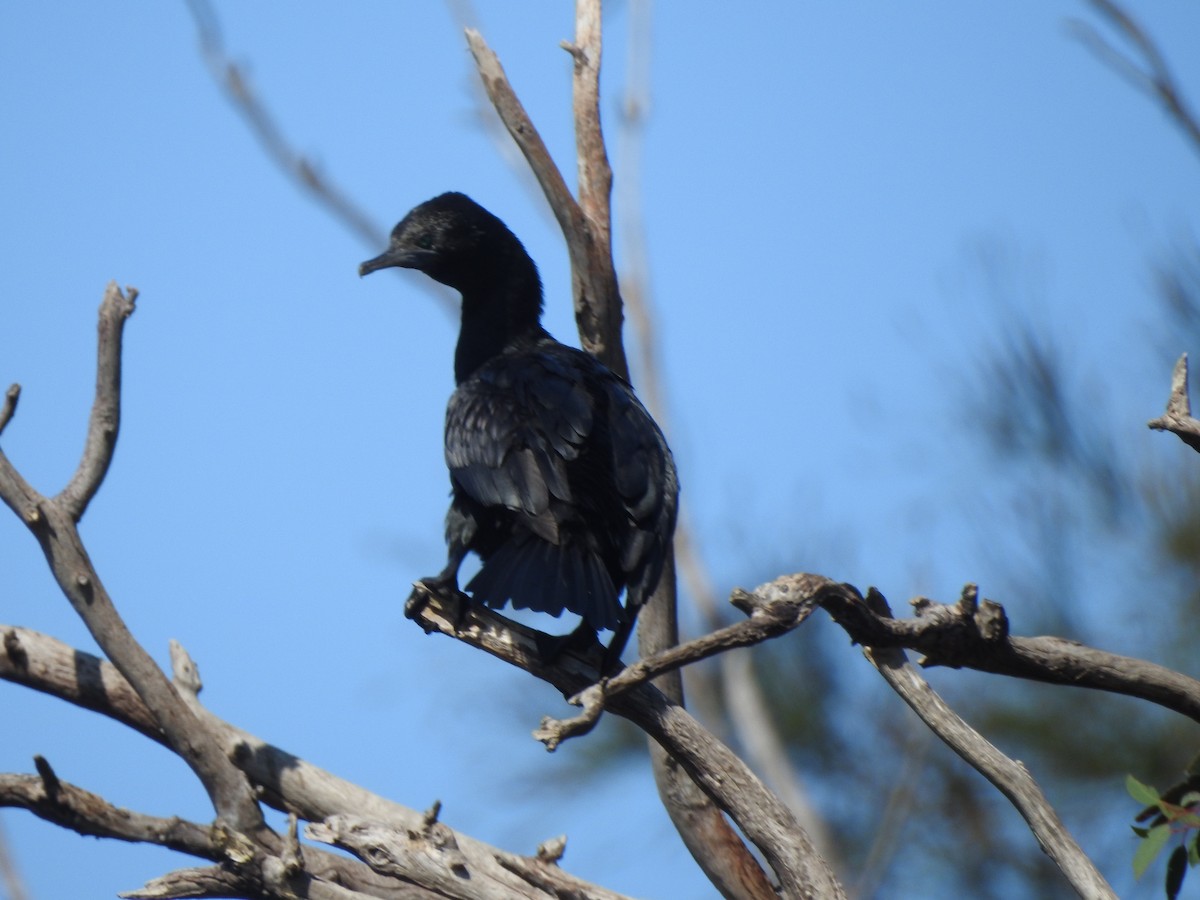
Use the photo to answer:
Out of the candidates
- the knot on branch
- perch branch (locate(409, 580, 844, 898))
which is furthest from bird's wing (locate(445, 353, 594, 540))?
the knot on branch

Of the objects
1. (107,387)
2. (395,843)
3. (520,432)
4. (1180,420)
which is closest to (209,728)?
(395,843)

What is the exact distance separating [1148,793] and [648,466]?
1414mm

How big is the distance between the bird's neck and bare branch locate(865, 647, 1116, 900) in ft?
6.48

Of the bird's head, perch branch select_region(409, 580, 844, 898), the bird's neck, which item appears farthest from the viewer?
the bird's head

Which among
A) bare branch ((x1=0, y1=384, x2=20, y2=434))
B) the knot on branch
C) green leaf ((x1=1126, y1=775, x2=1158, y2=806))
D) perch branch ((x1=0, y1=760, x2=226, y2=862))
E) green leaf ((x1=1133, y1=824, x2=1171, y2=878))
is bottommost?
perch branch ((x1=0, y1=760, x2=226, y2=862))

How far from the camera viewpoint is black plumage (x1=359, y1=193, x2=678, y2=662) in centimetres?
323

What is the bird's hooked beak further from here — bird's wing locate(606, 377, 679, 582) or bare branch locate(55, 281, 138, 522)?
bird's wing locate(606, 377, 679, 582)

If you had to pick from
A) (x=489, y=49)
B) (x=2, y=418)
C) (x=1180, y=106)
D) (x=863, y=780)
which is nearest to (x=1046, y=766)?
(x=863, y=780)

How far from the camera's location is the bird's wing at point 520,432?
11.3ft

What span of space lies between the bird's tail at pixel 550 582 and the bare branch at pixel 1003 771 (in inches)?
24.7

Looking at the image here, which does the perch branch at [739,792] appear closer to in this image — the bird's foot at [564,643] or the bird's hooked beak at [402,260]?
the bird's foot at [564,643]

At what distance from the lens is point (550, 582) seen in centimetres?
320

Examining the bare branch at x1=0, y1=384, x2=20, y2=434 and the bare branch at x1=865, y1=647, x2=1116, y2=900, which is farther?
the bare branch at x1=0, y1=384, x2=20, y2=434

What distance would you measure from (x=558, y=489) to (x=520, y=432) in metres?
0.25
